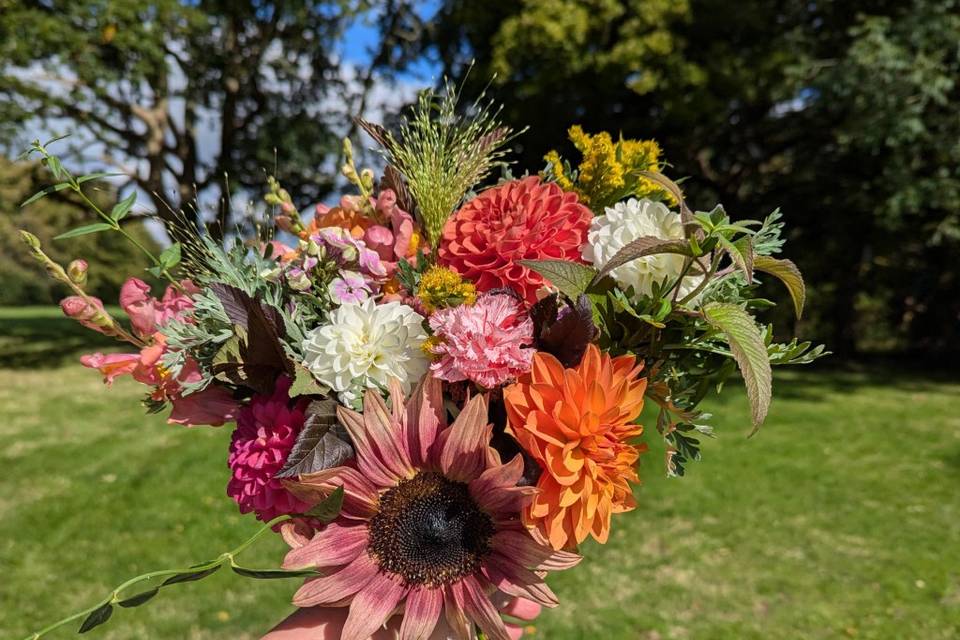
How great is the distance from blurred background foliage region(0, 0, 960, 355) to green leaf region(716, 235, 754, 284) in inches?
268

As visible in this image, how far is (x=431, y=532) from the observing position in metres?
1.19

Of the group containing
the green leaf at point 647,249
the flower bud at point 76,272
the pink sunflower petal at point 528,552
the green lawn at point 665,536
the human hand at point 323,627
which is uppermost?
the green leaf at point 647,249

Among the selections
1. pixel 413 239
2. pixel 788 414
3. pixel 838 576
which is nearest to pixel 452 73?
pixel 788 414

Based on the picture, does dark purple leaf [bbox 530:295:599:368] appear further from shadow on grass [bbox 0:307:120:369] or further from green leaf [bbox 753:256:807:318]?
shadow on grass [bbox 0:307:120:369]

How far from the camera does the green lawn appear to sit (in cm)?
387

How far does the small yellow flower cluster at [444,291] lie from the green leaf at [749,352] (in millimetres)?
392

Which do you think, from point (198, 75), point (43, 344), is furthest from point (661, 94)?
point (43, 344)

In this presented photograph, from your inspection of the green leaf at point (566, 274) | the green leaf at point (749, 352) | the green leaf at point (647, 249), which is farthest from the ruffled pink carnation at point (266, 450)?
the green leaf at point (749, 352)

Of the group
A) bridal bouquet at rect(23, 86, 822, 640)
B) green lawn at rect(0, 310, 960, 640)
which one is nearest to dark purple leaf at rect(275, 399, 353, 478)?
bridal bouquet at rect(23, 86, 822, 640)

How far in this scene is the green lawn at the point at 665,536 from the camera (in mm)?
3873

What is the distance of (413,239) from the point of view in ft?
4.52

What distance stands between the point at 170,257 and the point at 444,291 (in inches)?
18.8

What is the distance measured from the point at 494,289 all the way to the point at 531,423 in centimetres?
25

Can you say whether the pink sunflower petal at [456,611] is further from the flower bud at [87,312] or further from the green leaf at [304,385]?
the flower bud at [87,312]
